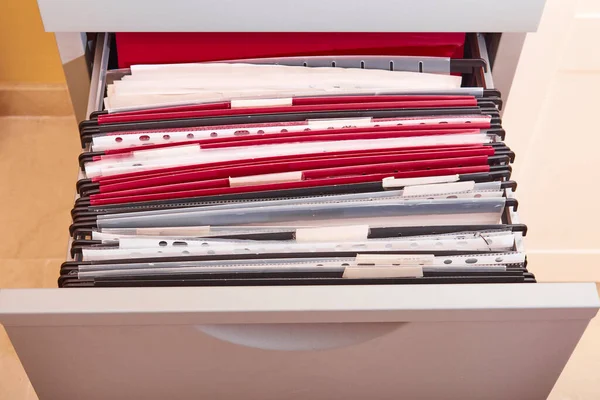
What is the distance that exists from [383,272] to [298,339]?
3.8 inches

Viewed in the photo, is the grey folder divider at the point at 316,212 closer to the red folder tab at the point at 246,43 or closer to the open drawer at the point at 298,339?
the open drawer at the point at 298,339

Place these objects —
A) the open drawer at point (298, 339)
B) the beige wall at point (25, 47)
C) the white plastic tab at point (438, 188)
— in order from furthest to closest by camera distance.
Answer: the beige wall at point (25, 47) → the white plastic tab at point (438, 188) → the open drawer at point (298, 339)

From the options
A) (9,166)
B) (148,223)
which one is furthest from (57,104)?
(148,223)

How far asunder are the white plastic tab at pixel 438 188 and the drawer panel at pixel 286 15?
0.16 m

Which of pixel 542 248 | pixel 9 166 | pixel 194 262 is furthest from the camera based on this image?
pixel 9 166

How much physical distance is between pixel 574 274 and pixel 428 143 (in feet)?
2.29

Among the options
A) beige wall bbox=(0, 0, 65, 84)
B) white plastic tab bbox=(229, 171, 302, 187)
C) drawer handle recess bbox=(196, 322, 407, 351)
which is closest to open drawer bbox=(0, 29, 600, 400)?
drawer handle recess bbox=(196, 322, 407, 351)

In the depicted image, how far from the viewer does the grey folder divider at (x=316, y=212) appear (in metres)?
0.68

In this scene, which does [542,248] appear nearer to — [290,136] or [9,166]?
[290,136]

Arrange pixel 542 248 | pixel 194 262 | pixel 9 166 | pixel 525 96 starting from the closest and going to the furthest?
pixel 194 262
pixel 525 96
pixel 542 248
pixel 9 166

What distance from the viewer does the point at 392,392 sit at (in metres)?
0.72

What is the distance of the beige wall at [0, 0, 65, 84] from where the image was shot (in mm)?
1397

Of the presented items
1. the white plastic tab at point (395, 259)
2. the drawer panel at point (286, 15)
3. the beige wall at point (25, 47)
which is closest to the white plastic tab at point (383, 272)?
the white plastic tab at point (395, 259)

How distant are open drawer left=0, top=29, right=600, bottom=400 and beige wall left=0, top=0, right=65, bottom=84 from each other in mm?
728
